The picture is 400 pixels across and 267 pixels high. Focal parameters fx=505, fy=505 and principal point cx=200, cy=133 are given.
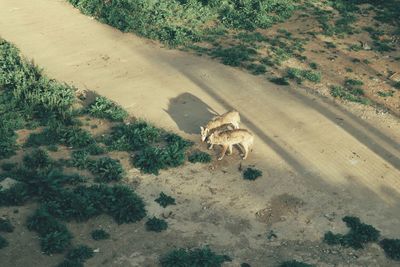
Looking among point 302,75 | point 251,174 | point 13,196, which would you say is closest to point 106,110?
point 13,196

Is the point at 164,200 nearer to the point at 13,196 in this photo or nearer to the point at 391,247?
the point at 13,196

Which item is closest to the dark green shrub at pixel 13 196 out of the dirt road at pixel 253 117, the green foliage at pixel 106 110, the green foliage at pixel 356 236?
the dirt road at pixel 253 117

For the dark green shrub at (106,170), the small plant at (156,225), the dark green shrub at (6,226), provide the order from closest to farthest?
the dark green shrub at (6,226) → the small plant at (156,225) → the dark green shrub at (106,170)

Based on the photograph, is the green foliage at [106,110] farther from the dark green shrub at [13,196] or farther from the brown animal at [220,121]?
the dark green shrub at [13,196]

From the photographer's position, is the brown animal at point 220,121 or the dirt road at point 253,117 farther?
the brown animal at point 220,121

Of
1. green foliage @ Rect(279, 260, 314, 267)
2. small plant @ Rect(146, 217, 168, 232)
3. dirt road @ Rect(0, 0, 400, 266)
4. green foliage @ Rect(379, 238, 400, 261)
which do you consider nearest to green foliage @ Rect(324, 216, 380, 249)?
green foliage @ Rect(379, 238, 400, 261)

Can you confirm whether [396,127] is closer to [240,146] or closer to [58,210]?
[240,146]
